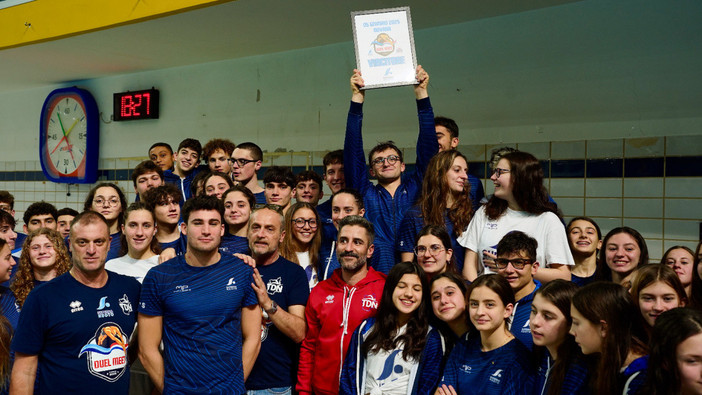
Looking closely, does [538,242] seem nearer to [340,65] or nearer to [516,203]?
[516,203]

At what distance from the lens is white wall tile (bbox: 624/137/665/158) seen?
4500mm

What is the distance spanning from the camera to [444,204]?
3.66 m

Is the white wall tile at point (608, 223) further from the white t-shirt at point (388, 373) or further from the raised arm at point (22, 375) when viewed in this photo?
the raised arm at point (22, 375)

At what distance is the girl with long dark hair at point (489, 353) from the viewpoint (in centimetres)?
258

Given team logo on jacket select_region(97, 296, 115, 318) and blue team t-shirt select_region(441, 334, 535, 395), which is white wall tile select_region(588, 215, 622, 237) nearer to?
blue team t-shirt select_region(441, 334, 535, 395)

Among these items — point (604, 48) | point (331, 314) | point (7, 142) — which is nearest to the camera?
point (331, 314)

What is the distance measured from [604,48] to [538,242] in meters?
2.27

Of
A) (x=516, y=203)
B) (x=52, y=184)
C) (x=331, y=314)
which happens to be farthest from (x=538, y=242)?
(x=52, y=184)

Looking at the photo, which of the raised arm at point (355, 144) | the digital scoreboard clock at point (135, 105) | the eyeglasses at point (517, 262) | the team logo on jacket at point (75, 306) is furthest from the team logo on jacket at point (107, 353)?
the digital scoreboard clock at point (135, 105)

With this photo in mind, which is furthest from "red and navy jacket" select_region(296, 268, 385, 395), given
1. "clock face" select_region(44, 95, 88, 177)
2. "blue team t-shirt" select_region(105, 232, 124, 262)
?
"clock face" select_region(44, 95, 88, 177)

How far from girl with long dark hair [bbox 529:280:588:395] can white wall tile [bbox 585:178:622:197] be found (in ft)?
8.26

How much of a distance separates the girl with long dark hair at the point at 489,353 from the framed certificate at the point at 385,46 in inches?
65.2

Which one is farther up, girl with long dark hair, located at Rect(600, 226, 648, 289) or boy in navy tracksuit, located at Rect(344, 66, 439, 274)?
boy in navy tracksuit, located at Rect(344, 66, 439, 274)

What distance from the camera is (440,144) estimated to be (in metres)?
4.34
